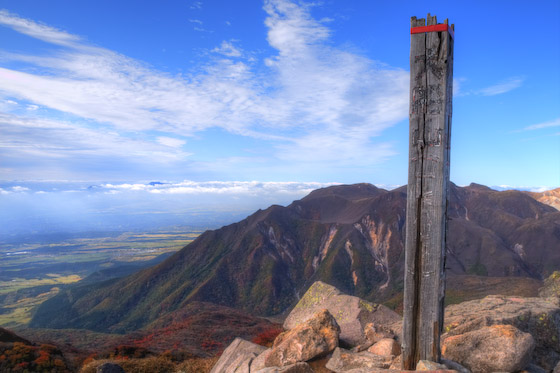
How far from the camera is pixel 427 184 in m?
5.94

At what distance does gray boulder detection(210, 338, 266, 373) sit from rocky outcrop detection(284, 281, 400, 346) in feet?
12.2

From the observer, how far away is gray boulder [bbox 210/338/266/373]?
11522mm

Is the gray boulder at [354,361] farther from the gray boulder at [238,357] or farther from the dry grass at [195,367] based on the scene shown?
the dry grass at [195,367]

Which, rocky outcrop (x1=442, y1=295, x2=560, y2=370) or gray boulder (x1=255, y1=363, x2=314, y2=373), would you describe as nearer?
gray boulder (x1=255, y1=363, x2=314, y2=373)

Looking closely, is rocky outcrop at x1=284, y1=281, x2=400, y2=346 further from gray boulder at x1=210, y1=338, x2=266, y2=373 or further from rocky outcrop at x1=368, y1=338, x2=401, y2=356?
gray boulder at x1=210, y1=338, x2=266, y2=373

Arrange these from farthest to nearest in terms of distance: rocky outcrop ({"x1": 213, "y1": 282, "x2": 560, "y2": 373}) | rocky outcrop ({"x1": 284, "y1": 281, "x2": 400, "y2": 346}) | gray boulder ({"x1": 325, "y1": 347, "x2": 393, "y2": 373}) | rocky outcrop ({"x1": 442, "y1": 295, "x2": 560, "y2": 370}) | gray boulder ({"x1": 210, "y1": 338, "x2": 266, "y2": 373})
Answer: rocky outcrop ({"x1": 284, "y1": 281, "x2": 400, "y2": 346}) → gray boulder ({"x1": 210, "y1": 338, "x2": 266, "y2": 373}) → rocky outcrop ({"x1": 442, "y1": 295, "x2": 560, "y2": 370}) → gray boulder ({"x1": 325, "y1": 347, "x2": 393, "y2": 373}) → rocky outcrop ({"x1": 213, "y1": 282, "x2": 560, "y2": 373})

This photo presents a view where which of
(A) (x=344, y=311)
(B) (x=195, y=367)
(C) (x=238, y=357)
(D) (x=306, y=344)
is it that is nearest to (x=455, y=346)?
(D) (x=306, y=344)

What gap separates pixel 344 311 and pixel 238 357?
649 cm

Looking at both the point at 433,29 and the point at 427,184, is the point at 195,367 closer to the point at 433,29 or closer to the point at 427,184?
the point at 427,184

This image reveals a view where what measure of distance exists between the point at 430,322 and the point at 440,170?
9.60 feet

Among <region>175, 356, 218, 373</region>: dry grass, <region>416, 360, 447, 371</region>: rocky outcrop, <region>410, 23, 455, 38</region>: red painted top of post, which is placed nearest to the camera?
<region>410, 23, 455, 38</region>: red painted top of post

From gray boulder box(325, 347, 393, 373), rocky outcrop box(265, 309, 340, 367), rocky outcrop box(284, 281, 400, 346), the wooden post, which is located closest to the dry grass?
rocky outcrop box(284, 281, 400, 346)

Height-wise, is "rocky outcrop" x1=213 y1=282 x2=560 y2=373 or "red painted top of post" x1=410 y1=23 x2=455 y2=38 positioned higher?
"red painted top of post" x1=410 y1=23 x2=455 y2=38

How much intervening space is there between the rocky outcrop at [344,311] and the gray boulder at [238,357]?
146 inches
